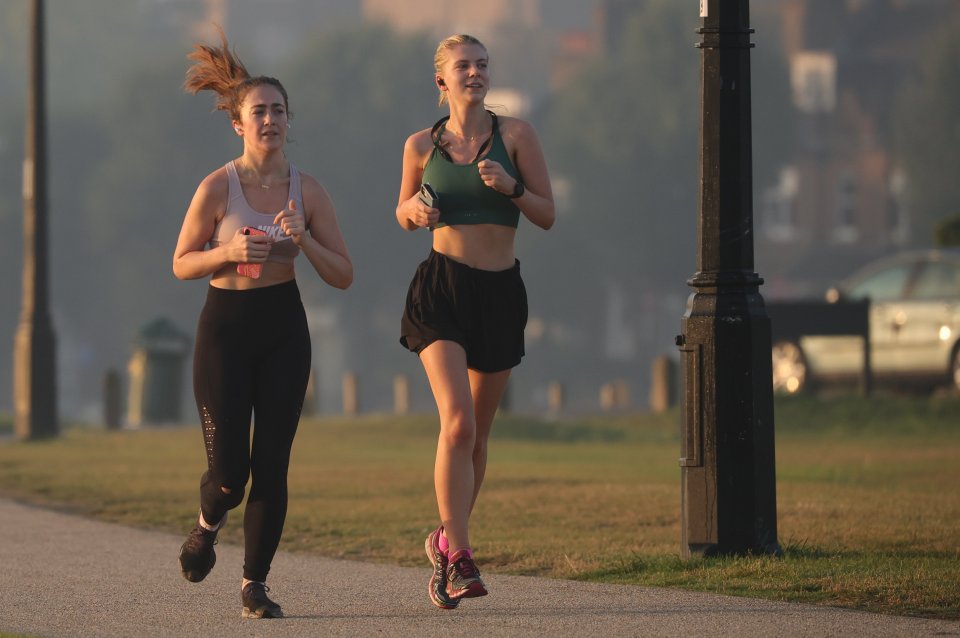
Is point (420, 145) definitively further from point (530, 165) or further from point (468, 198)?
point (530, 165)

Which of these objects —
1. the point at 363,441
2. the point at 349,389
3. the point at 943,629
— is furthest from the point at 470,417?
the point at 349,389

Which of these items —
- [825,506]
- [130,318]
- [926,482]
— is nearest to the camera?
[825,506]

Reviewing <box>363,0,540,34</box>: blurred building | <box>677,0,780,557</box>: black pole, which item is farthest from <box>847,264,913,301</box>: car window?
<box>363,0,540,34</box>: blurred building

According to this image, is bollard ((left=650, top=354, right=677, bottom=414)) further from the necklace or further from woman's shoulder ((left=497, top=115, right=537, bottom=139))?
the necklace

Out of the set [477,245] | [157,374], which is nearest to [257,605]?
[477,245]

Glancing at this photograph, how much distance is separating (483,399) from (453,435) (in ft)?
0.81

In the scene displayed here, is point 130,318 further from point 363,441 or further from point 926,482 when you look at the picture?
→ point 926,482

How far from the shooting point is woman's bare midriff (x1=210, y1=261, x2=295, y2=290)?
25.3 feet

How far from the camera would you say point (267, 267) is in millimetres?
7738

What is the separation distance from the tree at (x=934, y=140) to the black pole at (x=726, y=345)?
173 ft

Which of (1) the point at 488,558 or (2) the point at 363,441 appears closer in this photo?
(1) the point at 488,558

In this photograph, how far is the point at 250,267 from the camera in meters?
7.64

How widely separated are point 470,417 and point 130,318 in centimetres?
6686

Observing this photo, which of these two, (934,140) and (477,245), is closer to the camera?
(477,245)
